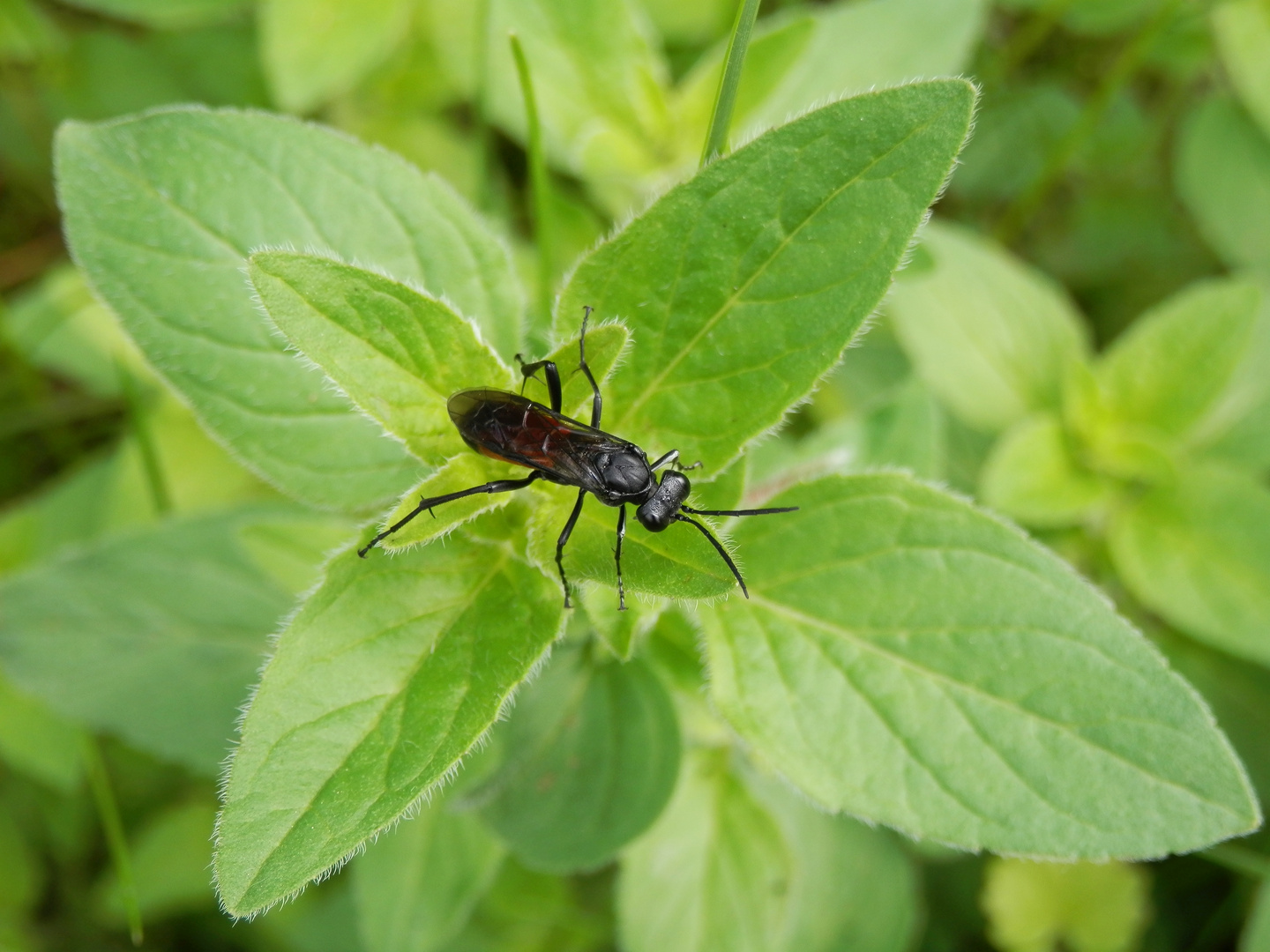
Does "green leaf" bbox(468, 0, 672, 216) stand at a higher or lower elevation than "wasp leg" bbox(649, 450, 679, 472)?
higher

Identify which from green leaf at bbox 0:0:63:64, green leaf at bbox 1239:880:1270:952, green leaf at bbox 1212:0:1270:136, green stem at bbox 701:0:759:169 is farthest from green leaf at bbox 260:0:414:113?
green leaf at bbox 1239:880:1270:952

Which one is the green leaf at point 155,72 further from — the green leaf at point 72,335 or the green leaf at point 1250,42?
the green leaf at point 1250,42

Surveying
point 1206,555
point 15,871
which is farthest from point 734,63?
point 15,871

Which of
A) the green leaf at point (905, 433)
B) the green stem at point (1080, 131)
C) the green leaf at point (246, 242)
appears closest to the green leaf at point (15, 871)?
the green leaf at point (246, 242)

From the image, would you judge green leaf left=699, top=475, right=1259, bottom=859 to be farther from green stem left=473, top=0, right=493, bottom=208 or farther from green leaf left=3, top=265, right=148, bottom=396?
green leaf left=3, top=265, right=148, bottom=396

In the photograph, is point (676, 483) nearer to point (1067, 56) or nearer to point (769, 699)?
point (769, 699)
